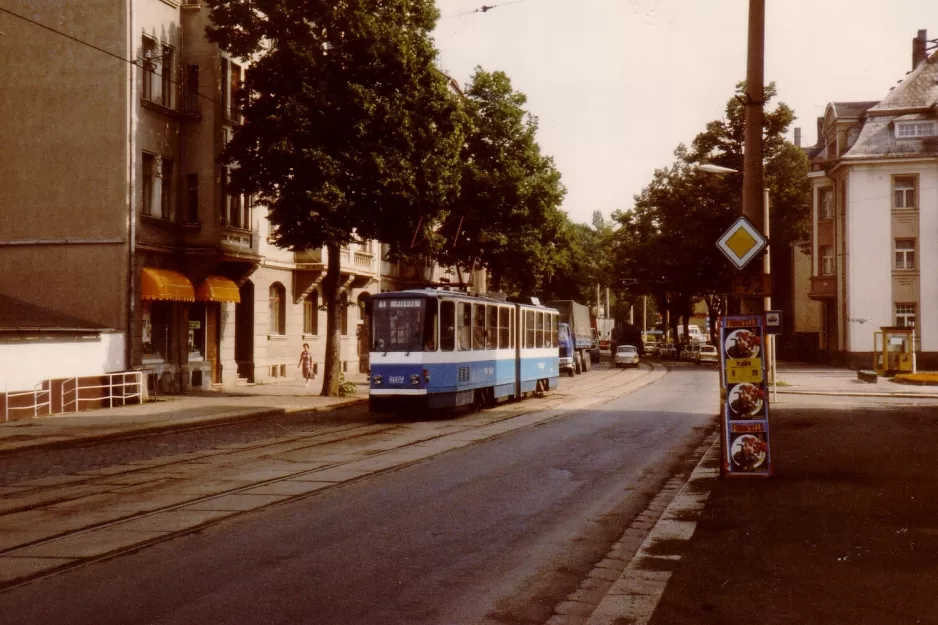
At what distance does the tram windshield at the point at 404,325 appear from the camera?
22.9 m

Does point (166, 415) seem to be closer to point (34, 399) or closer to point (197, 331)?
point (34, 399)

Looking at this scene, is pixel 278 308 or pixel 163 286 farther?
pixel 278 308

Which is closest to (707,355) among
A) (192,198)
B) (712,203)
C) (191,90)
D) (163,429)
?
(712,203)

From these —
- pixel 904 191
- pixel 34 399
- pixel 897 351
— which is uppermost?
pixel 904 191

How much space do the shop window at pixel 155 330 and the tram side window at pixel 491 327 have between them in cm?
980

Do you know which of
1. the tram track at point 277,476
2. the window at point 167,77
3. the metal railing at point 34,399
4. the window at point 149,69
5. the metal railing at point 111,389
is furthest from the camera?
the window at point 167,77

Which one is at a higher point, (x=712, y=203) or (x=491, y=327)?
(x=712, y=203)

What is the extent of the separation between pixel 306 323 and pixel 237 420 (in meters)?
16.5

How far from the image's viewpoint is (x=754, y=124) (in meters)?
11.5

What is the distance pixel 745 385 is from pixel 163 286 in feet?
66.3

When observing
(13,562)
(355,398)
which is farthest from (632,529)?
(355,398)

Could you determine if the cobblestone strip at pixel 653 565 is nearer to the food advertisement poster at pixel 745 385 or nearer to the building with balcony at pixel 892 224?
the food advertisement poster at pixel 745 385

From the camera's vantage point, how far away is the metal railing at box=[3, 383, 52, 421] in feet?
71.1

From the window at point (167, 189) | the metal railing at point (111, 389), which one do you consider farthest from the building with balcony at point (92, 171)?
the metal railing at point (111, 389)
